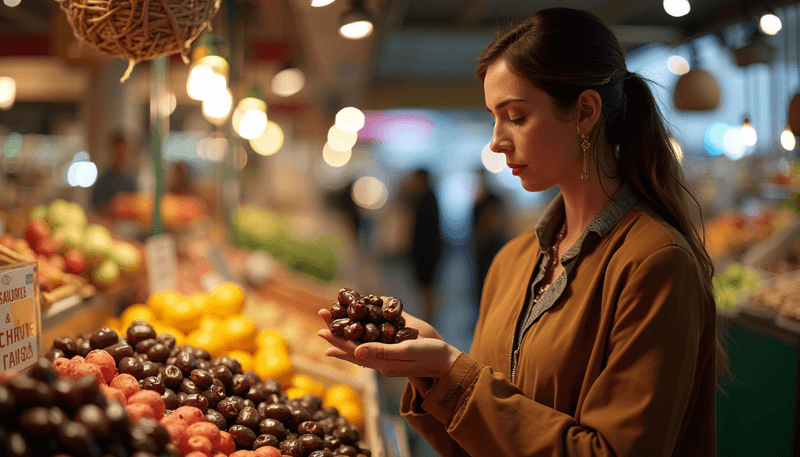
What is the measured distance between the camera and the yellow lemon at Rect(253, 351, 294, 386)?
2119 millimetres

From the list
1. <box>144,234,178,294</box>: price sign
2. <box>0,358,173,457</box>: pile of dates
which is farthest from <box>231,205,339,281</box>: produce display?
<box>0,358,173,457</box>: pile of dates

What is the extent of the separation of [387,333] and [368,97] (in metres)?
12.4

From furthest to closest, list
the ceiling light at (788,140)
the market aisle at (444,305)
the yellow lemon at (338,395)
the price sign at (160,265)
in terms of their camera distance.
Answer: the market aisle at (444,305)
the ceiling light at (788,140)
the price sign at (160,265)
the yellow lemon at (338,395)

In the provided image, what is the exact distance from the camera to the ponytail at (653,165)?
4.50ft

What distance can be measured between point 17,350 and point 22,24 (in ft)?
28.5

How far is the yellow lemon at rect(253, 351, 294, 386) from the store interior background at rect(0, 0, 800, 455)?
1.64 meters

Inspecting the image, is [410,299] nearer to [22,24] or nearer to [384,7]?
[384,7]

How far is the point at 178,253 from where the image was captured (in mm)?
3918

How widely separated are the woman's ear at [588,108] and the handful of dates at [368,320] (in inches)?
25.8

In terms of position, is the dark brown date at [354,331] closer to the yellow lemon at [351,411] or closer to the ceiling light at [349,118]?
the yellow lemon at [351,411]

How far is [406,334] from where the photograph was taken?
4.32ft

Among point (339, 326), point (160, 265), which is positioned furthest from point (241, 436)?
point (160, 265)

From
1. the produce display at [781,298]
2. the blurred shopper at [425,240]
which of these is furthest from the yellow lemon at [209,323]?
the blurred shopper at [425,240]

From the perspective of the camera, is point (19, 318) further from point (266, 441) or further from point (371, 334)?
point (371, 334)
